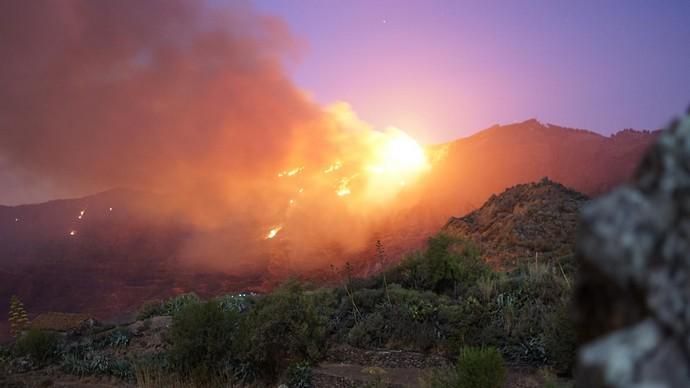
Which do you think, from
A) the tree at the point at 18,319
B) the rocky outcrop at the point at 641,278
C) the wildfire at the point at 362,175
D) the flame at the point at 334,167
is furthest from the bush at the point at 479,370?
the flame at the point at 334,167

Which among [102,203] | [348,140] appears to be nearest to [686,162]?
[348,140]

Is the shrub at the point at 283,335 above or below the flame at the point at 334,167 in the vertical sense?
below

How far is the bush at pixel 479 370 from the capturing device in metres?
6.40

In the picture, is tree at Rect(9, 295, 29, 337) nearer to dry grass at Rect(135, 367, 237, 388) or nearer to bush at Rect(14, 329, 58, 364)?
bush at Rect(14, 329, 58, 364)

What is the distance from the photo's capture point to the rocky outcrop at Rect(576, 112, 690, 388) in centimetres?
84

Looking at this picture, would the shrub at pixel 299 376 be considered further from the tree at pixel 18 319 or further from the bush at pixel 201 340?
the tree at pixel 18 319

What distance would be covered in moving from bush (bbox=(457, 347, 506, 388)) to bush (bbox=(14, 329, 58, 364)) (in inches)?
596

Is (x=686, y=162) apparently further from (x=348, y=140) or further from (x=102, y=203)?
(x=102, y=203)

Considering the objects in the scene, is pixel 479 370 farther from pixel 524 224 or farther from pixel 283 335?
pixel 524 224

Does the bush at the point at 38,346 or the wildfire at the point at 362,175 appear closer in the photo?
the bush at the point at 38,346

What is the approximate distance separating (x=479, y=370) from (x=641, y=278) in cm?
608

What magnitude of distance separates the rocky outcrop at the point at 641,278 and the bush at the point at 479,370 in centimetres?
590

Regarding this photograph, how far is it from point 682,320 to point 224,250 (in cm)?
6377

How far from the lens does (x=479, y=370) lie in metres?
6.46
